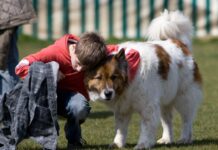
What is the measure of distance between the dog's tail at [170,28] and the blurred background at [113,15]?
11654mm

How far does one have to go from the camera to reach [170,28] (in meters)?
8.57

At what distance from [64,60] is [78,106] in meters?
0.45

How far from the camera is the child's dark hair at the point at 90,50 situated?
6.89m

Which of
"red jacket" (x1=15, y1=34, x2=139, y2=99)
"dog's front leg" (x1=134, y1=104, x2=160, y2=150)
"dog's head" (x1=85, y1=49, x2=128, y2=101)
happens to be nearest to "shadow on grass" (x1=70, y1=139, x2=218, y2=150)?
"dog's front leg" (x1=134, y1=104, x2=160, y2=150)

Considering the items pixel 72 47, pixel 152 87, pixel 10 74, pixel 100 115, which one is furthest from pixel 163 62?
pixel 100 115

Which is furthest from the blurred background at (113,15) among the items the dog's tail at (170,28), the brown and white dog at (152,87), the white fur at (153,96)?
the white fur at (153,96)

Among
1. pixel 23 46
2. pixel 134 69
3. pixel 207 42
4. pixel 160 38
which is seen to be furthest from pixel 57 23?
pixel 134 69

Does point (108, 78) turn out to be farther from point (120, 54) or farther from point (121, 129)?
point (121, 129)

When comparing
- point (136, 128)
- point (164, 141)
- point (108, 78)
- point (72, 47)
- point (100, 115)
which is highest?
point (72, 47)

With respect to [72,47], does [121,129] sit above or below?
below

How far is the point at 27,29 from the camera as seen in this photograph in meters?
20.6

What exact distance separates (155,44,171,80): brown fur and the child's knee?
834 mm

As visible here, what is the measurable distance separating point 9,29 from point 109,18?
44.3ft

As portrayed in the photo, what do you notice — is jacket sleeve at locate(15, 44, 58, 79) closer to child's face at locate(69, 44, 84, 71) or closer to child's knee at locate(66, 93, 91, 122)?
child's face at locate(69, 44, 84, 71)
